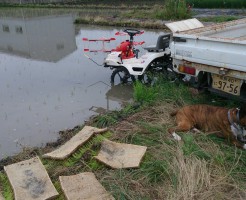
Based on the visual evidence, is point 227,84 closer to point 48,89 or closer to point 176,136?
point 176,136

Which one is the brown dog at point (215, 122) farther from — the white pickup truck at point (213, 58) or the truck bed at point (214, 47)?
the truck bed at point (214, 47)

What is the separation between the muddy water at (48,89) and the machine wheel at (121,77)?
0.22 meters

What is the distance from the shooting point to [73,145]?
482cm

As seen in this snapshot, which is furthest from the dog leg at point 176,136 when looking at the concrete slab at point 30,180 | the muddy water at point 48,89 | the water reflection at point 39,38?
the water reflection at point 39,38

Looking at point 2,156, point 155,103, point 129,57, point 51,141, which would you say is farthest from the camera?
point 129,57

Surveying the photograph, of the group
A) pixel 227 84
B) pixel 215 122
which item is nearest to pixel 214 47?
pixel 227 84

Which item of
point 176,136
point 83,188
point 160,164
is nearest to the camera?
point 83,188

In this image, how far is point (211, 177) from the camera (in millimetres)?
3807

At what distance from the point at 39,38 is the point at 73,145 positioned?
416 inches

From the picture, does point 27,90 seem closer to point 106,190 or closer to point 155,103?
point 155,103

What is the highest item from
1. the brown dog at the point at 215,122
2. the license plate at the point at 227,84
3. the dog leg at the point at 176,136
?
the license plate at the point at 227,84

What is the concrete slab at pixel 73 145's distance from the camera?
4.60 meters

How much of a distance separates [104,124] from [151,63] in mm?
2352

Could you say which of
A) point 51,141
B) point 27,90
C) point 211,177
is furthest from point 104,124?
point 27,90
